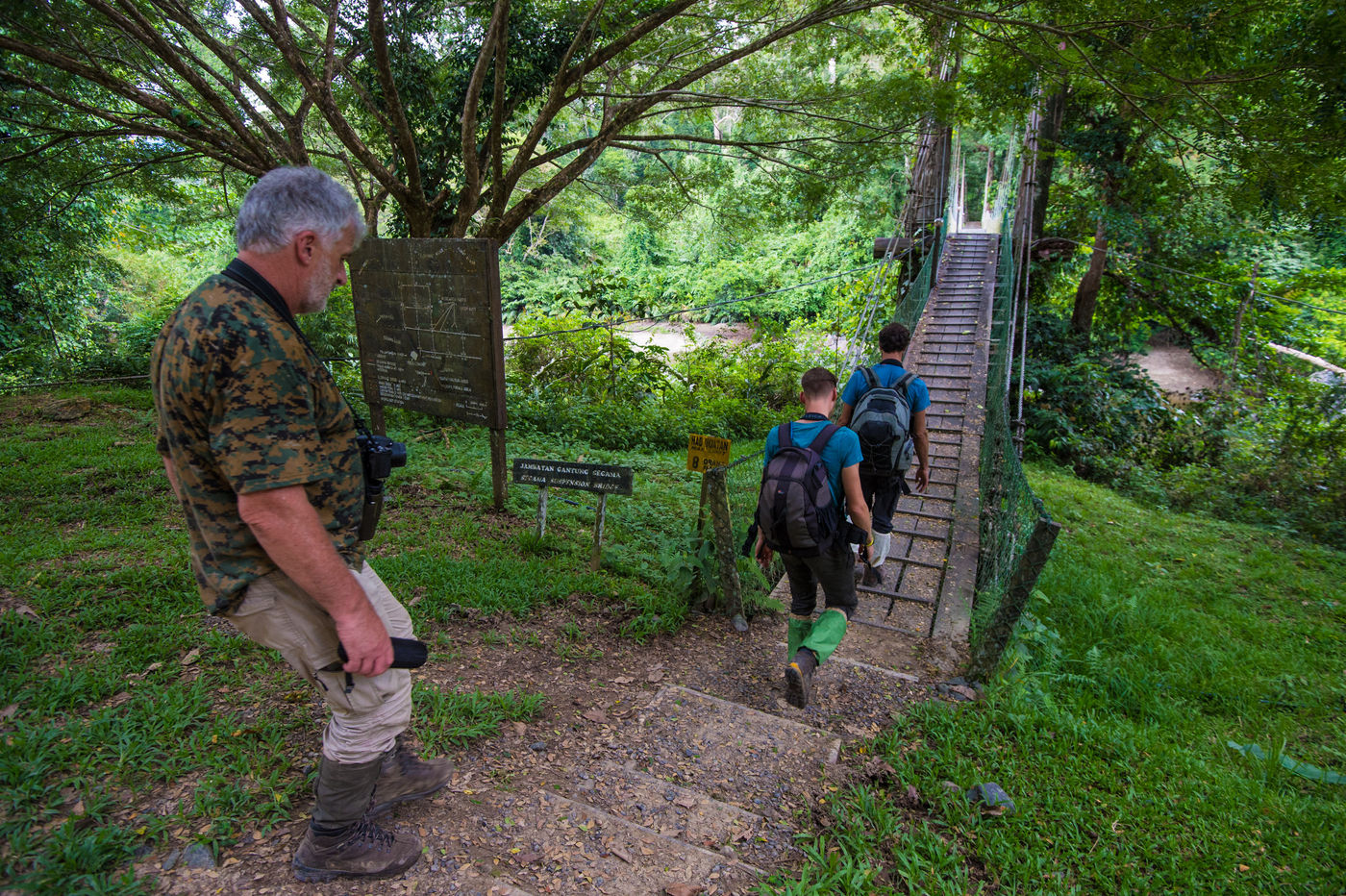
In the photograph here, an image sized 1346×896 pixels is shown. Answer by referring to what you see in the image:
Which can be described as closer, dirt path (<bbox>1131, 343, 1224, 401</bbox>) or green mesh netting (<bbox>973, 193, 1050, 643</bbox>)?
green mesh netting (<bbox>973, 193, 1050, 643</bbox>)

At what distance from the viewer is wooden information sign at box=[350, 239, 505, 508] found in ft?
14.8

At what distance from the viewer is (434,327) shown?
4730 mm

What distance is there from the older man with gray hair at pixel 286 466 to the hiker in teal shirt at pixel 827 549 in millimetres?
1680

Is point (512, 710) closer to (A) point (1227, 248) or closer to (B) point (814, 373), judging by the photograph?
(B) point (814, 373)

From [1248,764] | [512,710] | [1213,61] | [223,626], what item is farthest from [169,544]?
[1213,61]

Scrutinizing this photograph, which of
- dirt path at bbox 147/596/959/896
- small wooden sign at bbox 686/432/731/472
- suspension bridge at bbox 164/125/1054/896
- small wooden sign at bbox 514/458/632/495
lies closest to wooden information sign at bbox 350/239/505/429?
small wooden sign at bbox 514/458/632/495

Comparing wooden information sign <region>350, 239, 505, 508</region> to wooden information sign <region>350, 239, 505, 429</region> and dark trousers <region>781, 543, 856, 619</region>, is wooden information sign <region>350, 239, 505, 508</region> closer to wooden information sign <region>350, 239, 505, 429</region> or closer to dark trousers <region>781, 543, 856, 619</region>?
wooden information sign <region>350, 239, 505, 429</region>

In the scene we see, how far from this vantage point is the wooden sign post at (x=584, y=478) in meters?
4.07

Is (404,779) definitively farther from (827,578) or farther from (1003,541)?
(1003,541)

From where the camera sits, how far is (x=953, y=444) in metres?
6.51

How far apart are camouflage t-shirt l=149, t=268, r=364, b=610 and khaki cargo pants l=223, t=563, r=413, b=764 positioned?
6 centimetres

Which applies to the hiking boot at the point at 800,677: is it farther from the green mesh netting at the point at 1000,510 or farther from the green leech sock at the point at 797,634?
the green mesh netting at the point at 1000,510

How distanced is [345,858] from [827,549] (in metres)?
1.98

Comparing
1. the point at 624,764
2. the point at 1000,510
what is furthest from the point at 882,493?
the point at 624,764
